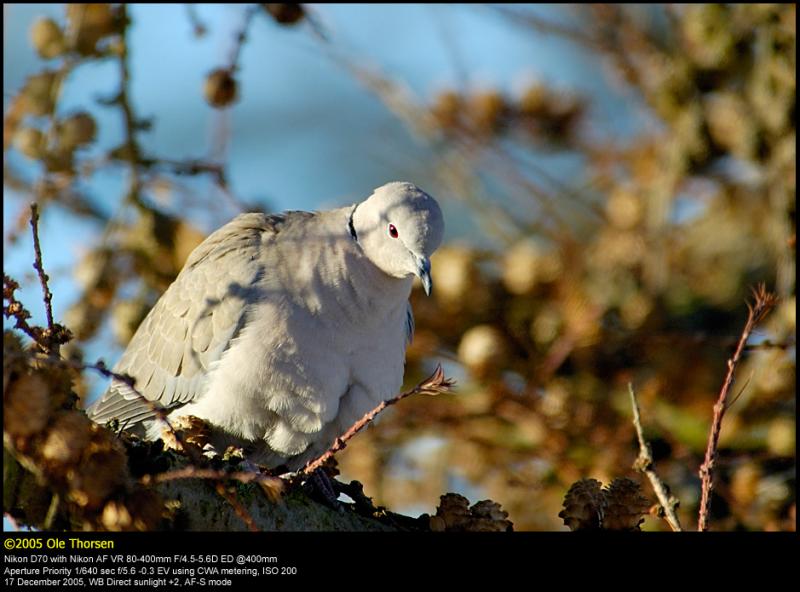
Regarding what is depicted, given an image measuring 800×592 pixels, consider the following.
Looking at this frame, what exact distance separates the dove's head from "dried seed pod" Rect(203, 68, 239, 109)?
574 mm

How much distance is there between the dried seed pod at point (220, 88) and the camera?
3.24 m

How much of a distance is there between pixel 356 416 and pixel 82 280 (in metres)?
1.30

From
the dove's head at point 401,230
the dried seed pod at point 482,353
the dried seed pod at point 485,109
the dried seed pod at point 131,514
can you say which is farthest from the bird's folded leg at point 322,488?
the dried seed pod at point 485,109

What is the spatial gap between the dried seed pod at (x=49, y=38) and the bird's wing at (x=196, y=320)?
0.80 metres

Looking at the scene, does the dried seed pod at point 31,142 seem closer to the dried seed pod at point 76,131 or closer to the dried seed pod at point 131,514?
the dried seed pod at point 76,131

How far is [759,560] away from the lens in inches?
82.4

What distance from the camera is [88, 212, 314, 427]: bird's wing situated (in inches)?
121

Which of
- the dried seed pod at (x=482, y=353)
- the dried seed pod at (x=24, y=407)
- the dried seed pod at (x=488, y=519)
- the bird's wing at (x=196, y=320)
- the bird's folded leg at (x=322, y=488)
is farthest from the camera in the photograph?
the dried seed pod at (x=482, y=353)

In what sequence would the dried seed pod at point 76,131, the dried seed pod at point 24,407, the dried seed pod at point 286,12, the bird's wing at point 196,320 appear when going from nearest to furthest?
1. the dried seed pod at point 24,407
2. the bird's wing at point 196,320
3. the dried seed pod at point 76,131
4. the dried seed pod at point 286,12

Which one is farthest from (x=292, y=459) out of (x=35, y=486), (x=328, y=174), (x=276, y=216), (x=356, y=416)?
(x=328, y=174)

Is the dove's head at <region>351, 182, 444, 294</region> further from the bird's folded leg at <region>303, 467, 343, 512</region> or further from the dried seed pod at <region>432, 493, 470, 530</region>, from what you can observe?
the dried seed pod at <region>432, 493, 470, 530</region>

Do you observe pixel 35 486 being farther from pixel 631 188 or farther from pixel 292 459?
pixel 631 188

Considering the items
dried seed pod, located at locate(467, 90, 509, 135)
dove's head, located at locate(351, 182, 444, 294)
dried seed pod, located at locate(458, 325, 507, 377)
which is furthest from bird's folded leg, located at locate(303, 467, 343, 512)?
dried seed pod, located at locate(467, 90, 509, 135)

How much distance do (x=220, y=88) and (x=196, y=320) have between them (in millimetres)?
753
